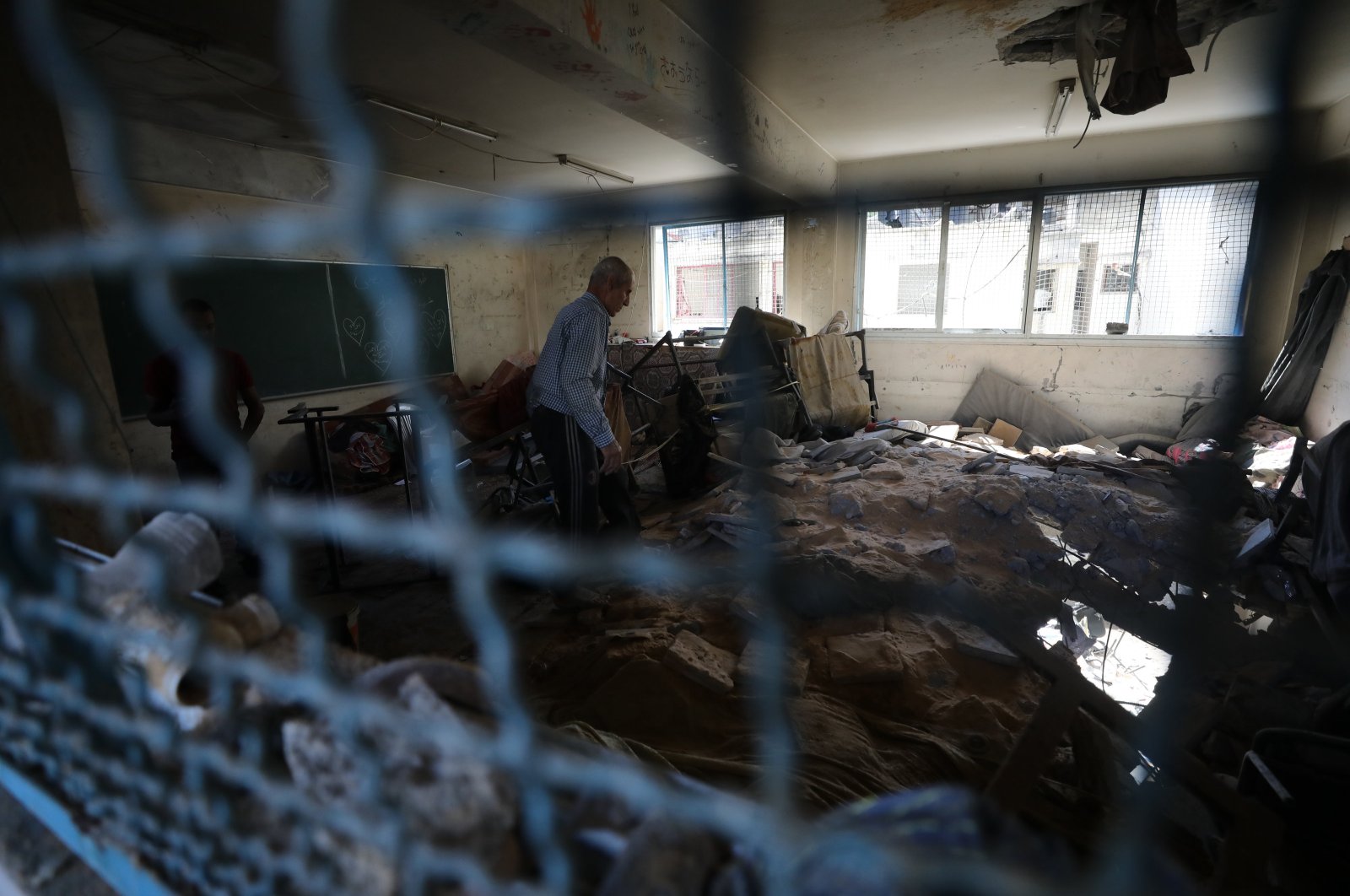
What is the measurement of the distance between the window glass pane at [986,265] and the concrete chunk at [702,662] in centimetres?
571

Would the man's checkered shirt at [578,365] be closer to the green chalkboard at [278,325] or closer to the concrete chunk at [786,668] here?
the concrete chunk at [786,668]

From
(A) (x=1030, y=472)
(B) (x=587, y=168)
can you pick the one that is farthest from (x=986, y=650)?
(B) (x=587, y=168)

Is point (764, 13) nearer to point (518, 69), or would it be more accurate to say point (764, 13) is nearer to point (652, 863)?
point (518, 69)

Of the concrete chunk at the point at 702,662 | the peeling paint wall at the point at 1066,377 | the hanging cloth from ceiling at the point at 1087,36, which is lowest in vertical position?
the concrete chunk at the point at 702,662

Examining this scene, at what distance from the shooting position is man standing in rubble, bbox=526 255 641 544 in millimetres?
2742

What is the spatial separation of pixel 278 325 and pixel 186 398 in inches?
120

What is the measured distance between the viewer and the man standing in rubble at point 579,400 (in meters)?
2.74

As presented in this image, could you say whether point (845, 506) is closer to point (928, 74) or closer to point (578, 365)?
point (578, 365)

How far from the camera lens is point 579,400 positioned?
9.07ft

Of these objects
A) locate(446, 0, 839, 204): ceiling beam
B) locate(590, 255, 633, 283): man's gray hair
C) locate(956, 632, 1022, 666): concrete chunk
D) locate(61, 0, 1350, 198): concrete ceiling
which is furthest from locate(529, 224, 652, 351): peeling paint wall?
locate(956, 632, 1022, 666): concrete chunk

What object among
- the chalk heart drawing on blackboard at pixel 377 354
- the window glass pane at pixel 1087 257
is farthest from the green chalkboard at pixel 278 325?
the window glass pane at pixel 1087 257

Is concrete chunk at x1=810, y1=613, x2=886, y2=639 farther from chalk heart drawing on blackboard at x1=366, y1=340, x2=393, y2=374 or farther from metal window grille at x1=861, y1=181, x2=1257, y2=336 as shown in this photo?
chalk heart drawing on blackboard at x1=366, y1=340, x2=393, y2=374

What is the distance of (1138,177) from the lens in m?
5.61

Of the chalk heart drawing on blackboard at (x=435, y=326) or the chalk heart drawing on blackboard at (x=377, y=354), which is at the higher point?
the chalk heart drawing on blackboard at (x=435, y=326)
